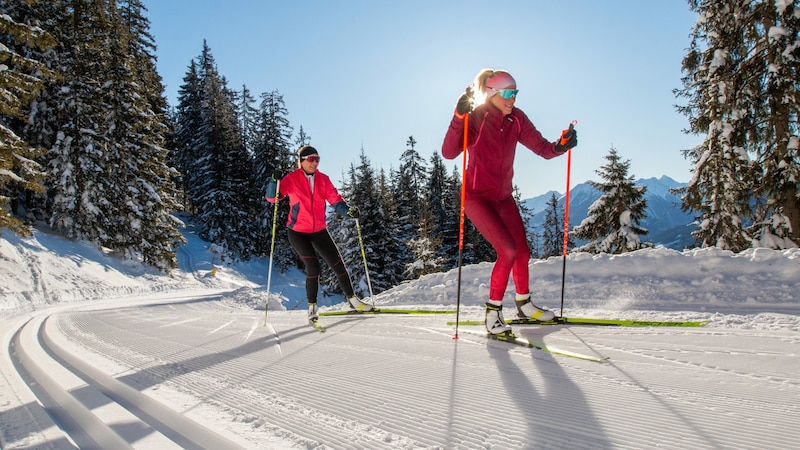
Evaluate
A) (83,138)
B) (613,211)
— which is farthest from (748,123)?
→ (83,138)

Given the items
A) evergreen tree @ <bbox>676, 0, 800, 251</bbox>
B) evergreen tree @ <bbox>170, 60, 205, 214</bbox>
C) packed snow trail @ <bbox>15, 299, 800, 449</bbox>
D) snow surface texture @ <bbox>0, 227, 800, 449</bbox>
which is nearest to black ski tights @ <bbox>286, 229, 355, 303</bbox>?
snow surface texture @ <bbox>0, 227, 800, 449</bbox>

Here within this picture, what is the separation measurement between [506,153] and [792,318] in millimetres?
3469

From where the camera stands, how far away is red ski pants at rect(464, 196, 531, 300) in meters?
4.05

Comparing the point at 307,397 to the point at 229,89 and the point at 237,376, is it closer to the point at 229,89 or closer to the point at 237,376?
the point at 237,376

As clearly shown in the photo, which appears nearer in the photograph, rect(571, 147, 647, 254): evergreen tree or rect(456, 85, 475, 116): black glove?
rect(456, 85, 475, 116): black glove

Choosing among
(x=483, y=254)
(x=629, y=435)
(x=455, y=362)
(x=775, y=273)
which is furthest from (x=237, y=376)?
(x=483, y=254)

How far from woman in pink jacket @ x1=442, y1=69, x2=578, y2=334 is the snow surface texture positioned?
1.89 ft

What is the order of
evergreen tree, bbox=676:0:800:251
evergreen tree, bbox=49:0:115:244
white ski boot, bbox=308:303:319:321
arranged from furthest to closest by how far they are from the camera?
1. evergreen tree, bbox=49:0:115:244
2. evergreen tree, bbox=676:0:800:251
3. white ski boot, bbox=308:303:319:321

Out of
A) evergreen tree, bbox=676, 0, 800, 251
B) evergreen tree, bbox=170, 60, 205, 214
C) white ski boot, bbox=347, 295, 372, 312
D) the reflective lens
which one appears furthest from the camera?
evergreen tree, bbox=170, 60, 205, 214

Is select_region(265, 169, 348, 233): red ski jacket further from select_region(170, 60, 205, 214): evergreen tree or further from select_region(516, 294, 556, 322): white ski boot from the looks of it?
select_region(170, 60, 205, 214): evergreen tree

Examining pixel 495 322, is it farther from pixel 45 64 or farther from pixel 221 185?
pixel 221 185

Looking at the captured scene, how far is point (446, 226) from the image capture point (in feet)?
137

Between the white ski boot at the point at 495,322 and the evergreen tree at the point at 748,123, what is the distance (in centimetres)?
1223

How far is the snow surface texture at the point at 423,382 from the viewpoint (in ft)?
6.09
